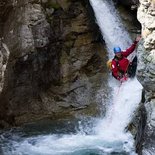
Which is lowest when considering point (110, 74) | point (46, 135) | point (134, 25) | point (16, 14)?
point (46, 135)

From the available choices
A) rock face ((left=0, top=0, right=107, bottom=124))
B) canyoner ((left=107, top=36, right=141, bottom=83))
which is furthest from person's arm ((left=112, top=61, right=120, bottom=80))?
rock face ((left=0, top=0, right=107, bottom=124))

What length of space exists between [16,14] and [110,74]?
4519mm

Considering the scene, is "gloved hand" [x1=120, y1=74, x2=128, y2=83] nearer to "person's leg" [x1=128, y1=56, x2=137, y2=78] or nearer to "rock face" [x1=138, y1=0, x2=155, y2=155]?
"person's leg" [x1=128, y1=56, x2=137, y2=78]

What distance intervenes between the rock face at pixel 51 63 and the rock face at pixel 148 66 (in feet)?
12.7

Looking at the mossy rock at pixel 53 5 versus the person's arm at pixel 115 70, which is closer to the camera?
the person's arm at pixel 115 70

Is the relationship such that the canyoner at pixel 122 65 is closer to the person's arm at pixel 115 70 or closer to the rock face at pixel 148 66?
the person's arm at pixel 115 70

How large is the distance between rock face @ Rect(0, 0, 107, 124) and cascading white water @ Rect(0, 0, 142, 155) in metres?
0.82

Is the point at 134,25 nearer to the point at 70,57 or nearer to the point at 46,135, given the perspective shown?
the point at 70,57

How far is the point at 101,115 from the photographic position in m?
16.9

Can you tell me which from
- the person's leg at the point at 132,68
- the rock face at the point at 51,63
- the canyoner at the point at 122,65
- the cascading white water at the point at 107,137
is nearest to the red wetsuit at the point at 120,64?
the canyoner at the point at 122,65

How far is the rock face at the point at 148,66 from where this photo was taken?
13250 millimetres

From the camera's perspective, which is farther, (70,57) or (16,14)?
(70,57)

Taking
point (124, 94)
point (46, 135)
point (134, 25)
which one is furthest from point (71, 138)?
point (134, 25)

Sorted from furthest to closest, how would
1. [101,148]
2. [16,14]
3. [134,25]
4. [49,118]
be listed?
1. [134,25]
2. [49,118]
3. [16,14]
4. [101,148]
